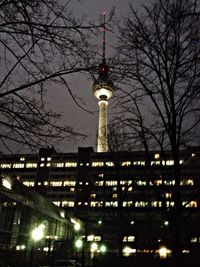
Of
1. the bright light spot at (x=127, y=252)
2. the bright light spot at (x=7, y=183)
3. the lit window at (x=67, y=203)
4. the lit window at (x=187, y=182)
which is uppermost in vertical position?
the lit window at (x=187, y=182)

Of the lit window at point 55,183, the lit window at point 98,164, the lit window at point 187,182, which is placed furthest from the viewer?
the lit window at point 55,183

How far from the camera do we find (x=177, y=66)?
1150cm

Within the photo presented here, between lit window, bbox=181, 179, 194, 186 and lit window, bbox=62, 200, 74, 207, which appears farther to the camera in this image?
lit window, bbox=62, 200, 74, 207

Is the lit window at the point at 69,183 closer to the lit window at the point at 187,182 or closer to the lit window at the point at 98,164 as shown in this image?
the lit window at the point at 98,164

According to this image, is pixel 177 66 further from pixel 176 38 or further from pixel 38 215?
pixel 38 215

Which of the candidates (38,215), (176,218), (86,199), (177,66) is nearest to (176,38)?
(177,66)

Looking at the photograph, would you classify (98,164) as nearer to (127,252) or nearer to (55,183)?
(55,183)

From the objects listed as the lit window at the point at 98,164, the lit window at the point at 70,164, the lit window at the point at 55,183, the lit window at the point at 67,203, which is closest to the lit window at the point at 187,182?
the lit window at the point at 98,164

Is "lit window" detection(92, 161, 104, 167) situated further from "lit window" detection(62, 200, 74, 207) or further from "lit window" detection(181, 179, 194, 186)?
"lit window" detection(181, 179, 194, 186)

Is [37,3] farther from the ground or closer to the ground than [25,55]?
farther from the ground

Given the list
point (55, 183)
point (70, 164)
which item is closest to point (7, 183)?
point (70, 164)

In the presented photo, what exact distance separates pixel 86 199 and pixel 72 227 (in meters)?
50.6

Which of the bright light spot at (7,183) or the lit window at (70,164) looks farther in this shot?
the lit window at (70,164)

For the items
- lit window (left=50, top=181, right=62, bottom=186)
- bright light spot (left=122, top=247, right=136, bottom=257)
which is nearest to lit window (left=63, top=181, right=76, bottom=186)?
lit window (left=50, top=181, right=62, bottom=186)
